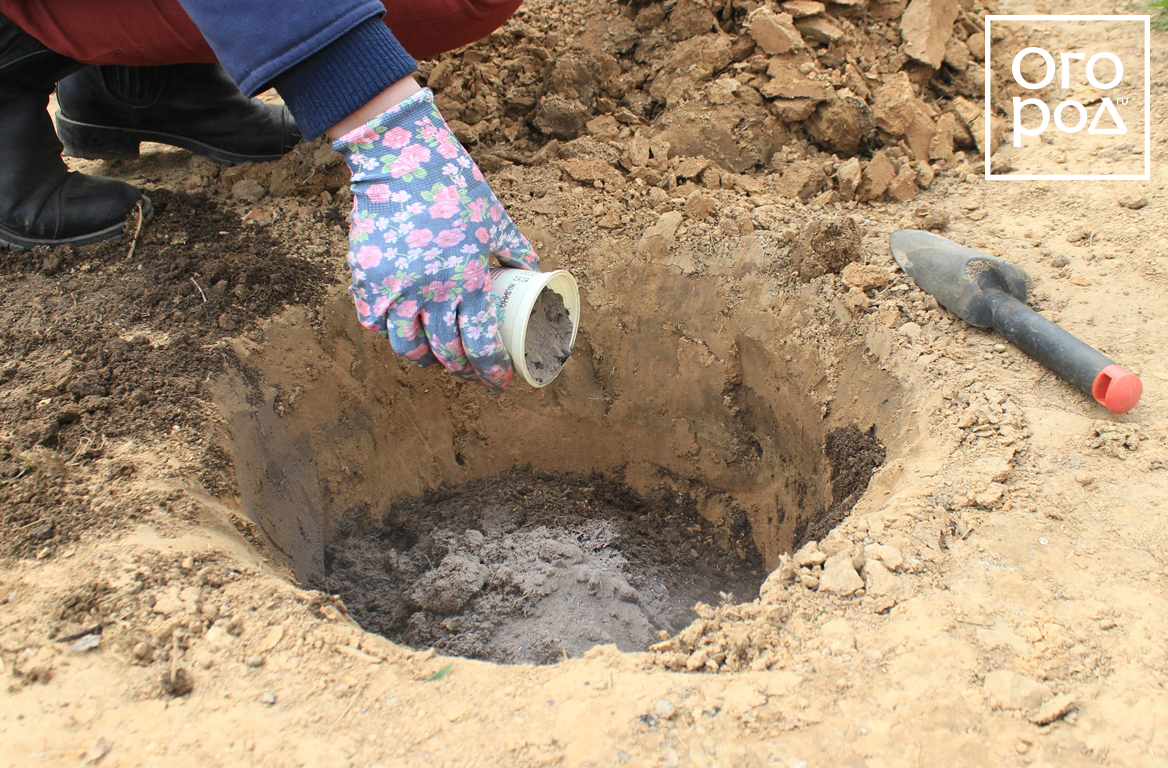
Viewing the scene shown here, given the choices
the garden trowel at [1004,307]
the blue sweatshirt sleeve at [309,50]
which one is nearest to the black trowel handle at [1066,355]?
the garden trowel at [1004,307]

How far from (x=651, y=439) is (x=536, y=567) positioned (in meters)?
0.66

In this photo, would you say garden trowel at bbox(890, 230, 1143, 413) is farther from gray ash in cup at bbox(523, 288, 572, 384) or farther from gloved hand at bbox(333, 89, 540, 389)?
gloved hand at bbox(333, 89, 540, 389)

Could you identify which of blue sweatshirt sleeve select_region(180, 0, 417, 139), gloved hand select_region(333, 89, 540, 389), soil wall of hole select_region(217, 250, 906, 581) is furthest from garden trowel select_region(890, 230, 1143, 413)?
blue sweatshirt sleeve select_region(180, 0, 417, 139)

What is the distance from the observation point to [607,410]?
303 cm

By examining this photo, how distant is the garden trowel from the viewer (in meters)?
1.86

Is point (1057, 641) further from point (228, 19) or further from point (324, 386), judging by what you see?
point (324, 386)

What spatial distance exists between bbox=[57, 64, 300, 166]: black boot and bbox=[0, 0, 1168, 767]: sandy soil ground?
117 millimetres

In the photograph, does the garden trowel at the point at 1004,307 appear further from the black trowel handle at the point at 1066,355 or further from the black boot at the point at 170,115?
the black boot at the point at 170,115

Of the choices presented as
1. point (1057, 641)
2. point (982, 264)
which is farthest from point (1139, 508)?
point (982, 264)

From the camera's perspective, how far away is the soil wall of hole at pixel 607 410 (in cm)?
240

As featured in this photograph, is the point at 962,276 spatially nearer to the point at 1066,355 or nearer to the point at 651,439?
the point at 1066,355

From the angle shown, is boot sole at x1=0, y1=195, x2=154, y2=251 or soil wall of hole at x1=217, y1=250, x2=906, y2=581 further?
boot sole at x1=0, y1=195, x2=154, y2=251

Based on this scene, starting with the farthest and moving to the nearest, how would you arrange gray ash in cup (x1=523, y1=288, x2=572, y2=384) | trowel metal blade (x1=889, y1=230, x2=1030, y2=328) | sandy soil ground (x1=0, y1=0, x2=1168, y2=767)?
trowel metal blade (x1=889, y1=230, x2=1030, y2=328), gray ash in cup (x1=523, y1=288, x2=572, y2=384), sandy soil ground (x1=0, y1=0, x2=1168, y2=767)

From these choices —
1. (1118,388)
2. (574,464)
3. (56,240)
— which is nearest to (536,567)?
Result: (574,464)
